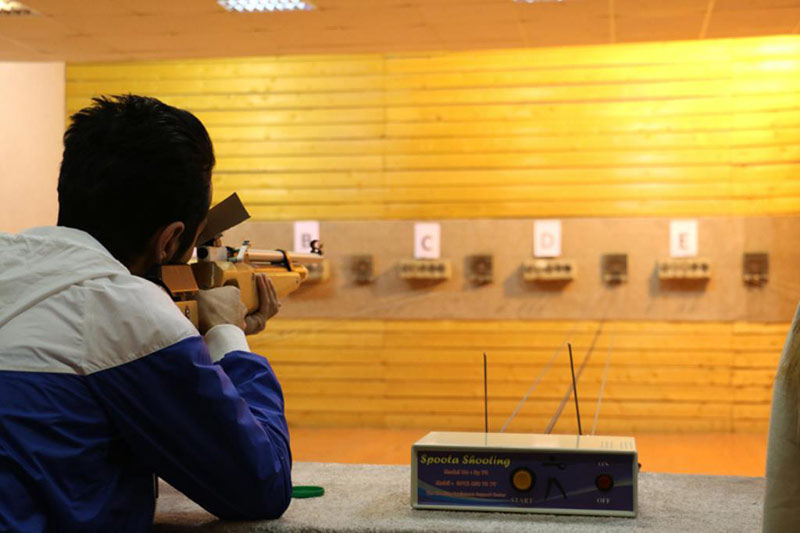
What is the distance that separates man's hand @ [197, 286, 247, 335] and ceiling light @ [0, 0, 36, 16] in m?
2.87

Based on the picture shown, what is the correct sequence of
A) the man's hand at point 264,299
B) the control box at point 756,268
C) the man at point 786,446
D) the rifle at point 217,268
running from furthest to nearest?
the control box at point 756,268 < the man's hand at point 264,299 < the rifle at point 217,268 < the man at point 786,446

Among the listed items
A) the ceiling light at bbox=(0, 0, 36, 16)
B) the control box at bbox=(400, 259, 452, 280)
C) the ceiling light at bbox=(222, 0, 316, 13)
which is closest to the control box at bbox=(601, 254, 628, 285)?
the control box at bbox=(400, 259, 452, 280)

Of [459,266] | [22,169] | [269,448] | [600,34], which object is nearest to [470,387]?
[459,266]

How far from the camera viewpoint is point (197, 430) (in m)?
1.20

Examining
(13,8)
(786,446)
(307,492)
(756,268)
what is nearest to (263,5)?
(13,8)

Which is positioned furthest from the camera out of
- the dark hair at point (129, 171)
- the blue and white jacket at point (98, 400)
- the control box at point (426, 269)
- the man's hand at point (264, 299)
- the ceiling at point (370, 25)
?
the control box at point (426, 269)

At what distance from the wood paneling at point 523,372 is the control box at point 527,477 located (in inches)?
170

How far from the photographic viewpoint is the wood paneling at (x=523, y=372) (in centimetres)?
566

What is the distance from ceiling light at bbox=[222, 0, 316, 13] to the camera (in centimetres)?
394

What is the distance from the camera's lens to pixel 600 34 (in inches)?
167

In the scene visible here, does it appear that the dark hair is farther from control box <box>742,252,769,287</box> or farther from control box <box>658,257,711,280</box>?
control box <box>742,252,769,287</box>

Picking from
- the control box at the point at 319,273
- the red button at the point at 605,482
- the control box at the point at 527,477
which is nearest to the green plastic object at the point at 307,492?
the control box at the point at 527,477

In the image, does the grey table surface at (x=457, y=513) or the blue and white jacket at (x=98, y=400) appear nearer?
the blue and white jacket at (x=98, y=400)

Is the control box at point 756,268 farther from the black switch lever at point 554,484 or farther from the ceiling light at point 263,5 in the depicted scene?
the black switch lever at point 554,484
